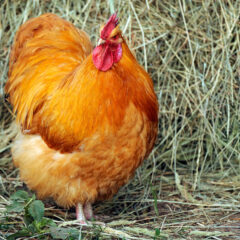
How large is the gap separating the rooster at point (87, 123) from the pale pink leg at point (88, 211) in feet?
0.04

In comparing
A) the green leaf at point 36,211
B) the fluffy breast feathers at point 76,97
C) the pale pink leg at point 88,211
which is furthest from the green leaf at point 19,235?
the pale pink leg at point 88,211

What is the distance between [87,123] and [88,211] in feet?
3.45

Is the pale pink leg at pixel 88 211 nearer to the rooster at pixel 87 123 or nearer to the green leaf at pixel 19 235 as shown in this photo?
the rooster at pixel 87 123

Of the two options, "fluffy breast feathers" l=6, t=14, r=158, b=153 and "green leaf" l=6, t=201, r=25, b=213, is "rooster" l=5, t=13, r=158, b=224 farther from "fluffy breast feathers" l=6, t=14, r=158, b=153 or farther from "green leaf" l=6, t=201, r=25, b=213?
"green leaf" l=6, t=201, r=25, b=213

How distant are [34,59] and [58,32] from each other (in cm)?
35

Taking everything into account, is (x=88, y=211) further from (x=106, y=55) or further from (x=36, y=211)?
(x=106, y=55)

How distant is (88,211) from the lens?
3.94 metres

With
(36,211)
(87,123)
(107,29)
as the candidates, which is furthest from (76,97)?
(36,211)

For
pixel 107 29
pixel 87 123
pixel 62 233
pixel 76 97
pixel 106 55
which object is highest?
pixel 107 29

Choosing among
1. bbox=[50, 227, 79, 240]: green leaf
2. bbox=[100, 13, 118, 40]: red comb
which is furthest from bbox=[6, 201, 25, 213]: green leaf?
bbox=[100, 13, 118, 40]: red comb

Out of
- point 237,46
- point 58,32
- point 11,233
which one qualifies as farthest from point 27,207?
point 237,46

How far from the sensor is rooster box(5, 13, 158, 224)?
10.5ft

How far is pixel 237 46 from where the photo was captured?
15.1ft

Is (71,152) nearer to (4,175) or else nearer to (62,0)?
(4,175)
